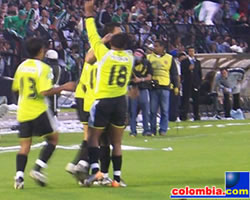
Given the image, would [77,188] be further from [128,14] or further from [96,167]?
[128,14]

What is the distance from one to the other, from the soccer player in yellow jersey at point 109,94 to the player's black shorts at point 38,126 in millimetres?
556

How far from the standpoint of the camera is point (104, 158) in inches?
514

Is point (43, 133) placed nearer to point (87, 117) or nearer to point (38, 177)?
point (38, 177)

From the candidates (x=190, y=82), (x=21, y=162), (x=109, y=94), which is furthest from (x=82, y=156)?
(x=190, y=82)

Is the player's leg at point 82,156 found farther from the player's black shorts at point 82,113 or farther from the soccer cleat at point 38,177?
the soccer cleat at point 38,177

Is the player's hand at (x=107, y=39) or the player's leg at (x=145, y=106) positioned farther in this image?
the player's leg at (x=145, y=106)

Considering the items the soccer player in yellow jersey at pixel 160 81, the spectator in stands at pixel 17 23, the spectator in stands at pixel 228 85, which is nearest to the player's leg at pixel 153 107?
the soccer player in yellow jersey at pixel 160 81

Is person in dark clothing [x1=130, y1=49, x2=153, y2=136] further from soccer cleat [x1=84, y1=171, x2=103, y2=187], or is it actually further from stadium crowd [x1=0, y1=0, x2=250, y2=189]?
soccer cleat [x1=84, y1=171, x2=103, y2=187]

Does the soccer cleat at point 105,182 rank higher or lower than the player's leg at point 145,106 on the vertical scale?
higher

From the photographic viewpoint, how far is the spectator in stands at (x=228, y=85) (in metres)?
28.7

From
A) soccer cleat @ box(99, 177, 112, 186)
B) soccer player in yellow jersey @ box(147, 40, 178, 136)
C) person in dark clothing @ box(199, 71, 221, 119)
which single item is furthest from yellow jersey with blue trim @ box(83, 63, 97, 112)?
person in dark clothing @ box(199, 71, 221, 119)

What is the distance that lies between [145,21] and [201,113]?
18.5ft

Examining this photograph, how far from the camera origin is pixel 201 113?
29250 millimetres

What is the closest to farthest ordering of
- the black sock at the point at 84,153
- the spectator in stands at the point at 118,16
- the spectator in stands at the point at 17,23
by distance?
the black sock at the point at 84,153, the spectator in stands at the point at 17,23, the spectator in stands at the point at 118,16
